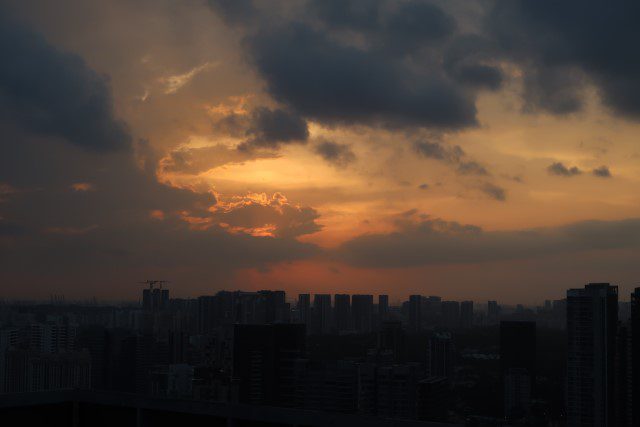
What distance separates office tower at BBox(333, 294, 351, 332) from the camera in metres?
38.2

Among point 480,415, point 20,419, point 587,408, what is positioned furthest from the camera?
point 587,408

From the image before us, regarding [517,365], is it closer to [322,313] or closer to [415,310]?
[415,310]

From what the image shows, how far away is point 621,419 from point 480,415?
447 centimetres

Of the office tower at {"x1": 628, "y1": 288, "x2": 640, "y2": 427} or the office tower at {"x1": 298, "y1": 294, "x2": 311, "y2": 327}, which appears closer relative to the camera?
the office tower at {"x1": 628, "y1": 288, "x2": 640, "y2": 427}

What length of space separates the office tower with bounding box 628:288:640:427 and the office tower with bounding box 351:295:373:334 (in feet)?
53.9

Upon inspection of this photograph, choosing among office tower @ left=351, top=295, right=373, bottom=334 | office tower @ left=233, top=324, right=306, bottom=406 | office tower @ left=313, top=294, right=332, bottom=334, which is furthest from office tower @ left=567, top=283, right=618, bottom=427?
office tower @ left=313, top=294, right=332, bottom=334

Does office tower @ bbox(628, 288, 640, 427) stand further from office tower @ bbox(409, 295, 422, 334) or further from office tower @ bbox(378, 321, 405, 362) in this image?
office tower @ bbox(409, 295, 422, 334)

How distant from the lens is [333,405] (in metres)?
19.6

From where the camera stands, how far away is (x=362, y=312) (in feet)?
133

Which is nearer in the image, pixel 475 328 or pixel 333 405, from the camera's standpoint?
pixel 333 405

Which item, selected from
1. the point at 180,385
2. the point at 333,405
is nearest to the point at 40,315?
the point at 180,385

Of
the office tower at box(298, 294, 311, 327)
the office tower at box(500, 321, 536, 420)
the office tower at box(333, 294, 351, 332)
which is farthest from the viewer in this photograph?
the office tower at box(298, 294, 311, 327)

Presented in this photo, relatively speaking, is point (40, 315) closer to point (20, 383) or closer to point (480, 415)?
point (20, 383)

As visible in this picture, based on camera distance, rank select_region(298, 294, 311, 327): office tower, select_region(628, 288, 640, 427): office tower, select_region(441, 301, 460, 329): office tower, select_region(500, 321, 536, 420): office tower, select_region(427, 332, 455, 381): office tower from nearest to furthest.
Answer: select_region(628, 288, 640, 427): office tower → select_region(500, 321, 536, 420): office tower → select_region(427, 332, 455, 381): office tower → select_region(441, 301, 460, 329): office tower → select_region(298, 294, 311, 327): office tower
